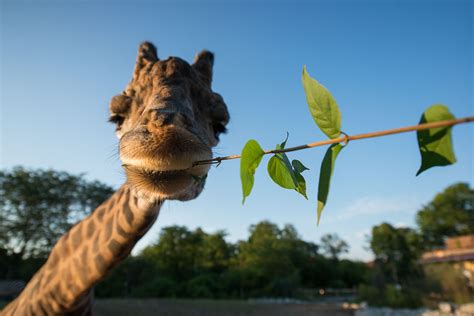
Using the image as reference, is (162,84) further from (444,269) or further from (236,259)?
(444,269)

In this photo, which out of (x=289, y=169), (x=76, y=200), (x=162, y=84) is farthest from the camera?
(x=76, y=200)

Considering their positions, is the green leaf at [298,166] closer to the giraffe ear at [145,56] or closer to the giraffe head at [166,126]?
the giraffe head at [166,126]

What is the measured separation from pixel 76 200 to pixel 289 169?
2679 centimetres

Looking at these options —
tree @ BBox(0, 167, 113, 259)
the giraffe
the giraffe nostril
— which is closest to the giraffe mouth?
the giraffe

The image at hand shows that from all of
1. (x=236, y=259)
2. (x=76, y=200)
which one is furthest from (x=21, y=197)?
(x=236, y=259)

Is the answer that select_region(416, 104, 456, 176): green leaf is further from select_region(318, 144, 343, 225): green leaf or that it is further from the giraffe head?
the giraffe head

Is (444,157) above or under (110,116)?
under

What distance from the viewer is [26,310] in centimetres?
246

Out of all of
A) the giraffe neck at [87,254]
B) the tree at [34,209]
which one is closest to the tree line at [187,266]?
the tree at [34,209]

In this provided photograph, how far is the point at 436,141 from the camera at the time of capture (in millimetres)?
562

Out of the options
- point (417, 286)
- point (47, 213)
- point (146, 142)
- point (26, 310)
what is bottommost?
point (417, 286)

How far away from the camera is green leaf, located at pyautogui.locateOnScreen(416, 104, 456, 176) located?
1.76 feet

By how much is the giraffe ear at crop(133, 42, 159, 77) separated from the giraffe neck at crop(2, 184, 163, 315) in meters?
0.85

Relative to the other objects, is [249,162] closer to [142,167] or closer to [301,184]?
[301,184]
